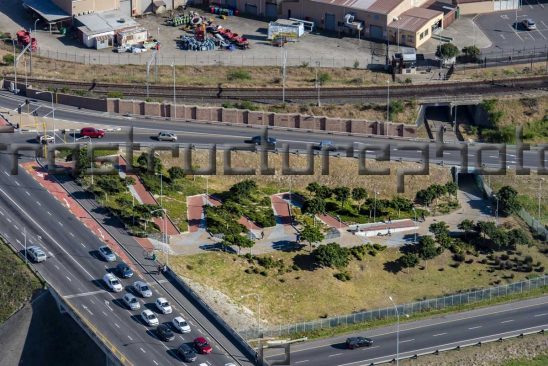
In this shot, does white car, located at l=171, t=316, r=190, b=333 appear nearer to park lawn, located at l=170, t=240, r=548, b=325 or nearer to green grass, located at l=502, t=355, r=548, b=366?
park lawn, located at l=170, t=240, r=548, b=325

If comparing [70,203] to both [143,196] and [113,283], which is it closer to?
[143,196]

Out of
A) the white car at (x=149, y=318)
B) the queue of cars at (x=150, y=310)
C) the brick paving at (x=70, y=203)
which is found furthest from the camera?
the brick paving at (x=70, y=203)

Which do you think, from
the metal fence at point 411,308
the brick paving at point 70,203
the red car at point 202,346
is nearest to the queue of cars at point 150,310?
the red car at point 202,346

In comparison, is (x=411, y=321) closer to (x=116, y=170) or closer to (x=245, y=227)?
(x=245, y=227)

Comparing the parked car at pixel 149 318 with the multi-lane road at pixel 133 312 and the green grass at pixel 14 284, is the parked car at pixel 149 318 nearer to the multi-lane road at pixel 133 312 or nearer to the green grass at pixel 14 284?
the multi-lane road at pixel 133 312

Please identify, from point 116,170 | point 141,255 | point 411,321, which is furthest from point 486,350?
point 116,170
